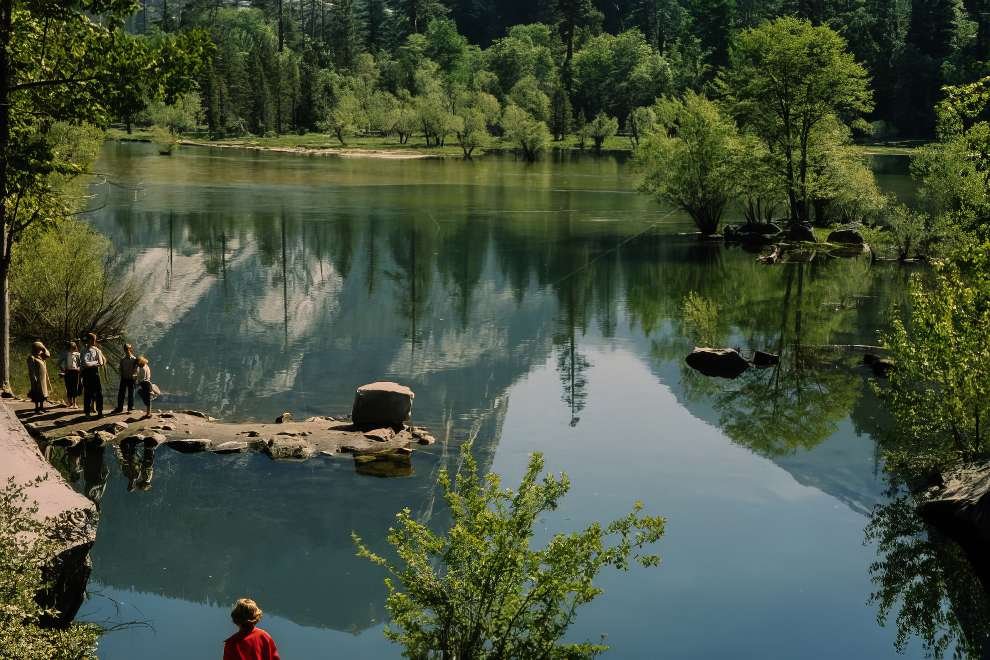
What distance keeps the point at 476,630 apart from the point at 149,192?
76684 mm

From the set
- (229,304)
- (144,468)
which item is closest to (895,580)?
(144,468)

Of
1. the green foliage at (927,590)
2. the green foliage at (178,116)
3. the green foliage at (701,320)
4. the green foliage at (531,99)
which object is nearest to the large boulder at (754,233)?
the green foliage at (701,320)

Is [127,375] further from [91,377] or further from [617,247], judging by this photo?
[617,247]

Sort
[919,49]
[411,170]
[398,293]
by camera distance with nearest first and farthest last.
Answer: [398,293]
[411,170]
[919,49]

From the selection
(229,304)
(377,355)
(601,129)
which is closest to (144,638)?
(377,355)

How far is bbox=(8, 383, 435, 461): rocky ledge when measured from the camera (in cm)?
2794

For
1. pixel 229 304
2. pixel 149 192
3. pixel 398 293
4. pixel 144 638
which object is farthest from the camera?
pixel 149 192

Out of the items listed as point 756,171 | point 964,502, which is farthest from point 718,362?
point 756,171

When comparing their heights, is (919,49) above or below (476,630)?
above

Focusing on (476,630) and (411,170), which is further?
(411,170)

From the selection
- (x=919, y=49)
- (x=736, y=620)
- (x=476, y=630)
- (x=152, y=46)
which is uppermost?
(x=919, y=49)

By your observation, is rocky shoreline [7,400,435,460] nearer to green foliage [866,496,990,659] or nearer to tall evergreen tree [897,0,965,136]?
green foliage [866,496,990,659]

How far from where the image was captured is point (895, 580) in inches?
856

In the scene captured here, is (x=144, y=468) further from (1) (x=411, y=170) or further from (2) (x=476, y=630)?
(1) (x=411, y=170)
